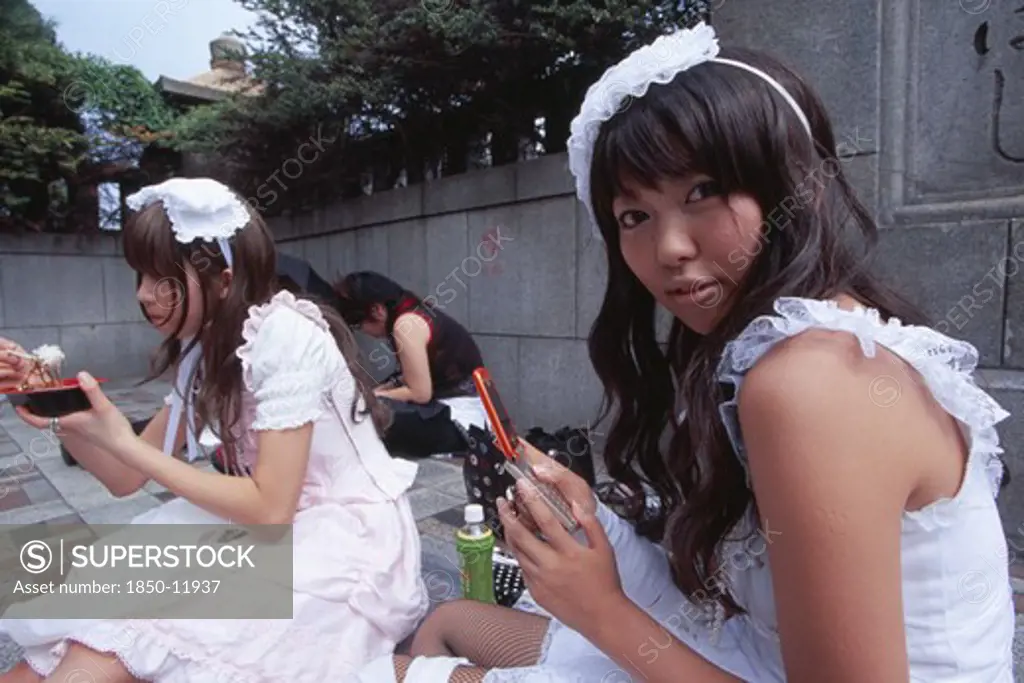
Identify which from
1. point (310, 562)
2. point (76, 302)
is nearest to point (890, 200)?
point (310, 562)

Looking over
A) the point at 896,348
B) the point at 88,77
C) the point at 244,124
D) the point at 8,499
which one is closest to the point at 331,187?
the point at 244,124

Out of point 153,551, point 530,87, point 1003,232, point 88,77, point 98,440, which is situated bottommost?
point 153,551

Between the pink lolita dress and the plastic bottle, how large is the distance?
0.55 ft

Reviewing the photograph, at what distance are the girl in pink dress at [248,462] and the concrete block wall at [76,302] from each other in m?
7.90

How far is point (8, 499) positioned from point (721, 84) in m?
4.53

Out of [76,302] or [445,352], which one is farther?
[76,302]

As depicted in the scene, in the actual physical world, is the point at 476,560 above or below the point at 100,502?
above

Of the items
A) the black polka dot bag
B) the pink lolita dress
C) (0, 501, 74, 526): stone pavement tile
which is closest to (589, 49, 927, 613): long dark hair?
the pink lolita dress

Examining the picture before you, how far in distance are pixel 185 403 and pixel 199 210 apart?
0.55 metres

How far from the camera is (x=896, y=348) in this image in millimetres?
821

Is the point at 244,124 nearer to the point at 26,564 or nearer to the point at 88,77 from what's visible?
the point at 88,77

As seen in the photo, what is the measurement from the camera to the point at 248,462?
5.58 feet

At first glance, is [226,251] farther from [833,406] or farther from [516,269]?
[516,269]

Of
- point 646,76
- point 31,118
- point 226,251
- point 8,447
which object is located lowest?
point 8,447
